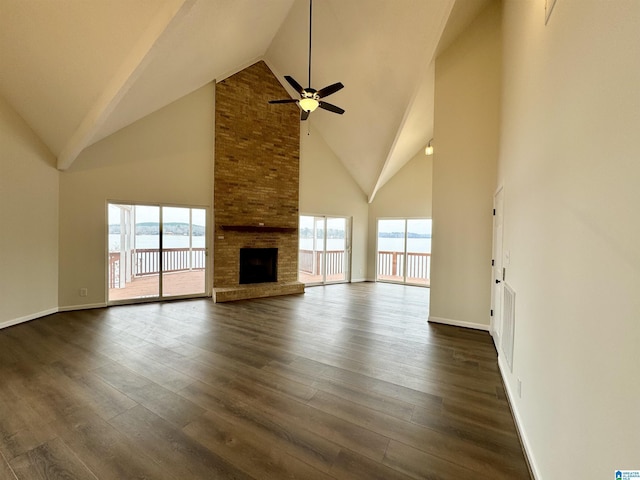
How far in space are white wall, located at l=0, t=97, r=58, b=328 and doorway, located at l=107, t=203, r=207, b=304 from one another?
2.59 feet

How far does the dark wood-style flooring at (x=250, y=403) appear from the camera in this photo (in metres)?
1.64

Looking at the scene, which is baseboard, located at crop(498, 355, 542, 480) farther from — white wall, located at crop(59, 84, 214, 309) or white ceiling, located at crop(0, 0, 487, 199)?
white wall, located at crop(59, 84, 214, 309)

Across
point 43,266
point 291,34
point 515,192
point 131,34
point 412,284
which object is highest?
point 291,34

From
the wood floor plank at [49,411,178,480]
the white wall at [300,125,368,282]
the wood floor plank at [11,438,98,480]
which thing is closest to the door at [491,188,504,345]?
the wood floor plank at [49,411,178,480]

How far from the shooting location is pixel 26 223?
4.11m

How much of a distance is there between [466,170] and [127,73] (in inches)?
180

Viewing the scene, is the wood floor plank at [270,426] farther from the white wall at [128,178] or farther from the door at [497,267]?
the white wall at [128,178]

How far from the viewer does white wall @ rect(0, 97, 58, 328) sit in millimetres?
3871

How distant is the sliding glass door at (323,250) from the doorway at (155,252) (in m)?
2.63

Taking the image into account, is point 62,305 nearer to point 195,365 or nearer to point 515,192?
point 195,365

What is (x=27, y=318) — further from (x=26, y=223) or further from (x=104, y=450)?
(x=104, y=450)

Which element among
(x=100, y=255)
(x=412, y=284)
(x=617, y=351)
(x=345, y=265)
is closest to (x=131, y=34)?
(x=100, y=255)

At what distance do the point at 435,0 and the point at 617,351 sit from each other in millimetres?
4187

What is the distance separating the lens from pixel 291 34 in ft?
17.5
